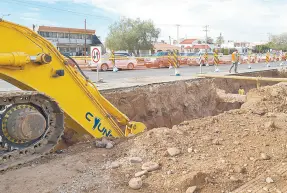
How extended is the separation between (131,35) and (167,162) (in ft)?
193

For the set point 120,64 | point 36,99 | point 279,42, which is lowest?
point 36,99

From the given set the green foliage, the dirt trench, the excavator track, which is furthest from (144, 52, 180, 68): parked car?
the green foliage

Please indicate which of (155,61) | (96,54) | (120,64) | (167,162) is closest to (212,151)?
(167,162)

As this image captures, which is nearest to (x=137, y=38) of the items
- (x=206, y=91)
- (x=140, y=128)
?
(x=206, y=91)

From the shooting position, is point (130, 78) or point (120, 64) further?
point (120, 64)

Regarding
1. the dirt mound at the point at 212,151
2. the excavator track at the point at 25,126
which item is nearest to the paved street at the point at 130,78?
the dirt mound at the point at 212,151

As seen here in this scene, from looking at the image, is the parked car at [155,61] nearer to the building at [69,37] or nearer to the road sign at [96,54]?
the road sign at [96,54]

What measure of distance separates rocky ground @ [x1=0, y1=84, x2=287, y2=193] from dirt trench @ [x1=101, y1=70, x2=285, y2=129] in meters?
4.16

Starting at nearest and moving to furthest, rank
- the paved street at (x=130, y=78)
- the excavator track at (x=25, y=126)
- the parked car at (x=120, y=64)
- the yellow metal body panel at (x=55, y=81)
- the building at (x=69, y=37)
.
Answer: the excavator track at (x=25, y=126) < the yellow metal body panel at (x=55, y=81) < the paved street at (x=130, y=78) < the parked car at (x=120, y=64) < the building at (x=69, y=37)

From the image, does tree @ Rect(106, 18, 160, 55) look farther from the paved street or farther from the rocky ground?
the rocky ground

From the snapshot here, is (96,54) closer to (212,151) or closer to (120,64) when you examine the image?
(212,151)

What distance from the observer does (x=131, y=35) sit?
61.5 metres

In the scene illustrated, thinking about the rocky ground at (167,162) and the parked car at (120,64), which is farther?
the parked car at (120,64)

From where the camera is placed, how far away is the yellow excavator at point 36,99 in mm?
4215
